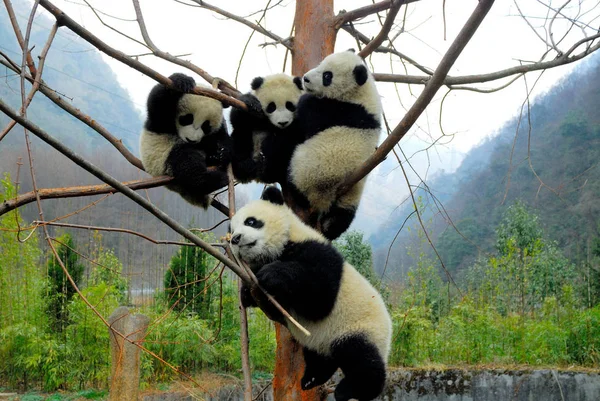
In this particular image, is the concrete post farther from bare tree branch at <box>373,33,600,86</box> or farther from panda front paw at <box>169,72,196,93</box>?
bare tree branch at <box>373,33,600,86</box>

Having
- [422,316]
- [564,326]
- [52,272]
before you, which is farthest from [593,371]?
[52,272]

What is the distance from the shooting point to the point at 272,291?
2.40 meters

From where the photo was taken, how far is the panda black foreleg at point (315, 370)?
2.90 meters

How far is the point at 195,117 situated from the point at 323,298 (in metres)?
1.65

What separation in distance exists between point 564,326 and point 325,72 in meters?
6.56

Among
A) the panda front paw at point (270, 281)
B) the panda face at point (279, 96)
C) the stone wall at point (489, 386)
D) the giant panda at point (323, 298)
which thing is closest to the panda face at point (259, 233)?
the giant panda at point (323, 298)

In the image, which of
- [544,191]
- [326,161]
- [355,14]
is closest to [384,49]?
[355,14]

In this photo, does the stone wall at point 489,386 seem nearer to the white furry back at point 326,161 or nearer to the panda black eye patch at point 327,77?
the white furry back at point 326,161

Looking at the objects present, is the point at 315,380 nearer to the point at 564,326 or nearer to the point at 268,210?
the point at 268,210

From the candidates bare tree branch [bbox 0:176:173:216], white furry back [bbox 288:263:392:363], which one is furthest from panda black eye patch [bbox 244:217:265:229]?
bare tree branch [bbox 0:176:173:216]

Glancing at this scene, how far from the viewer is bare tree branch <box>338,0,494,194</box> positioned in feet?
6.11

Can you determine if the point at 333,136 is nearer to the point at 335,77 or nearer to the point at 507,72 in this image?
the point at 335,77

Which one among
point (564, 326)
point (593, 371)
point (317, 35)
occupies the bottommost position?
point (593, 371)

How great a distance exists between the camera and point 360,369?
8.70ft
